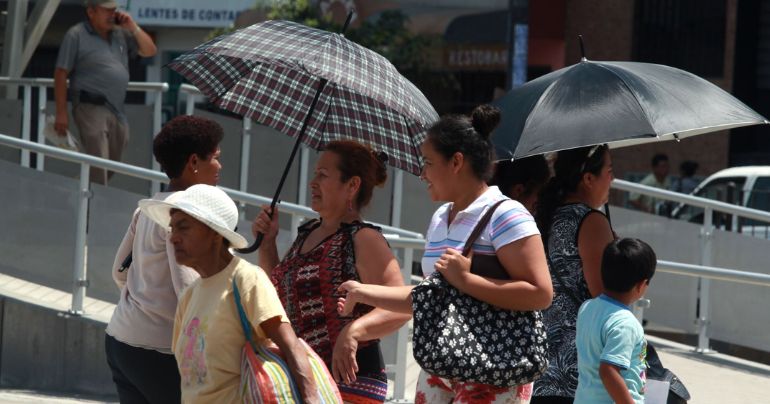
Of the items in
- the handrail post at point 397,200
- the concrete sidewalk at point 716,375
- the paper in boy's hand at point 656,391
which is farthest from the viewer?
the handrail post at point 397,200

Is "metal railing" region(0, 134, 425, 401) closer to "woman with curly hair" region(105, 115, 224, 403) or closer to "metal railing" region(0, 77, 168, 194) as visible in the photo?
"metal railing" region(0, 77, 168, 194)

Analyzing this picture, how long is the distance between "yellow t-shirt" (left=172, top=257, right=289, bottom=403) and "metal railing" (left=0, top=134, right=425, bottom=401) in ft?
12.2

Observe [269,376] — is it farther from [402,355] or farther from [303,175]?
[303,175]

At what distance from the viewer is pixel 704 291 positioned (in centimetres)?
991

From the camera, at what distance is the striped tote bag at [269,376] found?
11.9 ft

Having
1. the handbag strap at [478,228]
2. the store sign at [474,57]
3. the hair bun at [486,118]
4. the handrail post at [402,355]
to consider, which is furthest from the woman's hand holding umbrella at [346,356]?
the store sign at [474,57]

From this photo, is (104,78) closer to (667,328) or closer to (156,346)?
(667,328)

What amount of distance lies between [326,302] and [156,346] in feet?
2.31

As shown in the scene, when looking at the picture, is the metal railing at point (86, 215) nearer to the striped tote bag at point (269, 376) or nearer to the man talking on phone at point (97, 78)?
the man talking on phone at point (97, 78)

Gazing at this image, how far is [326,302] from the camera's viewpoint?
4.26m

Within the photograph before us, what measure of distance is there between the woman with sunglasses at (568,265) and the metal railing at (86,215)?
9.89ft

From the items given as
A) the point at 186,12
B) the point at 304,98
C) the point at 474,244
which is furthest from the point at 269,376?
the point at 186,12

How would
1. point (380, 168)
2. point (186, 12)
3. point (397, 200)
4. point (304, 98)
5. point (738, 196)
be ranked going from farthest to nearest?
point (186, 12)
point (738, 196)
point (397, 200)
point (304, 98)
point (380, 168)

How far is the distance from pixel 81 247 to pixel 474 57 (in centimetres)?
1607
